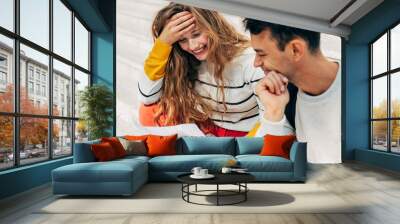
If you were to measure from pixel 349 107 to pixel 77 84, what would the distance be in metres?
6.49

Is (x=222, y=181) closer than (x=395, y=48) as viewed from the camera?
Yes

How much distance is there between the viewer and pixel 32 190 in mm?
5441

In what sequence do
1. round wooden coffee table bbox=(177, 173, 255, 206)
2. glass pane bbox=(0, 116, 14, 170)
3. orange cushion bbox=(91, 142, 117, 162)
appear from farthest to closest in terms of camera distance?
1. orange cushion bbox=(91, 142, 117, 162)
2. glass pane bbox=(0, 116, 14, 170)
3. round wooden coffee table bbox=(177, 173, 255, 206)

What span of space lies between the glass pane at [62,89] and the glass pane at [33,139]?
575 mm

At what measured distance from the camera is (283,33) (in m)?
8.58

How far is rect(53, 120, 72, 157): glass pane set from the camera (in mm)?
6604

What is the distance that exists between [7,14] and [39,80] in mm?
1254

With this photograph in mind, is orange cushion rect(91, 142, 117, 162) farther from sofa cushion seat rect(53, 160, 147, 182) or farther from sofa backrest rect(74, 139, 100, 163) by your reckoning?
sofa cushion seat rect(53, 160, 147, 182)

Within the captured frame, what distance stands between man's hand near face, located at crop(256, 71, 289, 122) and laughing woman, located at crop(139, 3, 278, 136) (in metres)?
0.21

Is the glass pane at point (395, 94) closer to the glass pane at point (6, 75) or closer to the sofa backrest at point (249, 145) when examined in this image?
the sofa backrest at point (249, 145)

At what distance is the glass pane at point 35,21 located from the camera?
5516 mm

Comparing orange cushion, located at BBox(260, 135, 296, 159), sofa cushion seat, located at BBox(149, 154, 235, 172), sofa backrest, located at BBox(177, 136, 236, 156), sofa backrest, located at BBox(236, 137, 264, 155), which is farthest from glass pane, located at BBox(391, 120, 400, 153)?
sofa cushion seat, located at BBox(149, 154, 235, 172)

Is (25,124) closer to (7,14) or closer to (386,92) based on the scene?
(7,14)

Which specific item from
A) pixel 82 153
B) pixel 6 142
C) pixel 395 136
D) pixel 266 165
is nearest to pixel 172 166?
pixel 82 153
